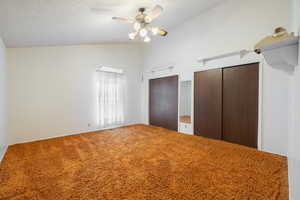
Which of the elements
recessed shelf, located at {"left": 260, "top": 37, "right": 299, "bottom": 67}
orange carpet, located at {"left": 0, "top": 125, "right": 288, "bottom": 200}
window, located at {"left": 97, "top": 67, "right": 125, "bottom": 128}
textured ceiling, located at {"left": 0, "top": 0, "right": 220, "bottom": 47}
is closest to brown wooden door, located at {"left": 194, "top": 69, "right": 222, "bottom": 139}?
orange carpet, located at {"left": 0, "top": 125, "right": 288, "bottom": 200}

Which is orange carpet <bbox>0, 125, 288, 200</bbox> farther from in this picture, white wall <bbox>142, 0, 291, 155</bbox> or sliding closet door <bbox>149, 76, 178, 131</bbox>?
sliding closet door <bbox>149, 76, 178, 131</bbox>

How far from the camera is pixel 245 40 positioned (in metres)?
2.73

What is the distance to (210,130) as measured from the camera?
337cm

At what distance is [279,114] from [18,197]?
375 cm

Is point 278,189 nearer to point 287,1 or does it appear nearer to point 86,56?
point 287,1

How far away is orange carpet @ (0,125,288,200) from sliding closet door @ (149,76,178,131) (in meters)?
1.53

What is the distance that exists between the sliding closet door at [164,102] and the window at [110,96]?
1091mm

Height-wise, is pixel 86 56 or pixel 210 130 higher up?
pixel 86 56

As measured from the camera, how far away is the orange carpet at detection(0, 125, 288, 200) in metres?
1.42

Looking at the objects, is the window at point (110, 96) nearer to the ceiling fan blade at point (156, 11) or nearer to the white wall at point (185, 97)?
the white wall at point (185, 97)

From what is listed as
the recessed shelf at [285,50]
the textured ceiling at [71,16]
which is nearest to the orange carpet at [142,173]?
the recessed shelf at [285,50]

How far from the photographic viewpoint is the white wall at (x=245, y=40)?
91.4 inches

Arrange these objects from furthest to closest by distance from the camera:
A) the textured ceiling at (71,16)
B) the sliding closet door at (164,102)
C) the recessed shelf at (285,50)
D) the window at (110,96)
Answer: the window at (110,96) < the sliding closet door at (164,102) < the textured ceiling at (71,16) < the recessed shelf at (285,50)

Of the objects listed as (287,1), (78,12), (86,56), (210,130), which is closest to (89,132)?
(86,56)
